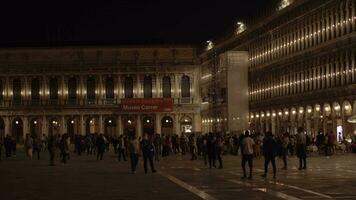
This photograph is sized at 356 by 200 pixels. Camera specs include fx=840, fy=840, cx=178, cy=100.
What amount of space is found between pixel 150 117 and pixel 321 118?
6155 cm

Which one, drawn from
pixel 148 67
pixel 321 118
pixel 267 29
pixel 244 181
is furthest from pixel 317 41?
pixel 148 67

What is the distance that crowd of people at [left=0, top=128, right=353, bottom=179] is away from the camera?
32406 millimetres

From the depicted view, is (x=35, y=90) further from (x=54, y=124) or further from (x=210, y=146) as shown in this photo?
(x=210, y=146)

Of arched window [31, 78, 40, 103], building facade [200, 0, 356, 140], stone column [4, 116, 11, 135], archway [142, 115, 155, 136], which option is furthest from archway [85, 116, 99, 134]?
building facade [200, 0, 356, 140]

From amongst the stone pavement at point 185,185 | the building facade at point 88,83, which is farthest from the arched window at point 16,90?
the stone pavement at point 185,185

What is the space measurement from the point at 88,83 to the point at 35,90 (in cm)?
790

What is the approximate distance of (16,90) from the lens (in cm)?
12425

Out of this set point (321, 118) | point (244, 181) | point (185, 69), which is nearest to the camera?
point (244, 181)

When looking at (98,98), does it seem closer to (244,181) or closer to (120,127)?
(120,127)

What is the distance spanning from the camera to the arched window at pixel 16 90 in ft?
406

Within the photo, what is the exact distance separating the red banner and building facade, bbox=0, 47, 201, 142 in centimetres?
1279

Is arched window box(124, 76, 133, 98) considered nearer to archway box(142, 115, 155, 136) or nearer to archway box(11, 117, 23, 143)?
archway box(142, 115, 155, 136)

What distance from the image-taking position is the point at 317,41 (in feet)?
233

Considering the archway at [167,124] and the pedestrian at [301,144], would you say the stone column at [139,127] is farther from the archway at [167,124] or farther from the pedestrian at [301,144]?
the pedestrian at [301,144]
